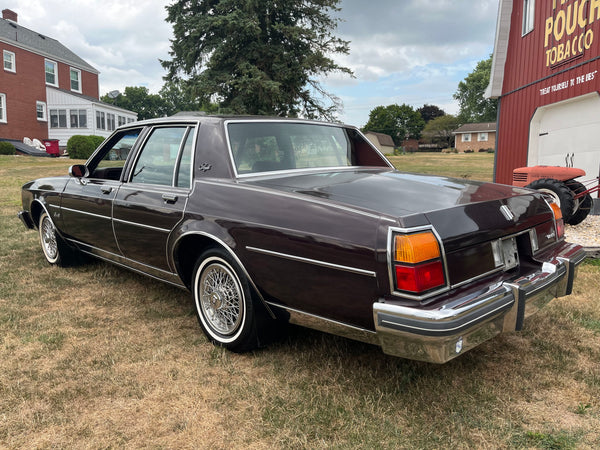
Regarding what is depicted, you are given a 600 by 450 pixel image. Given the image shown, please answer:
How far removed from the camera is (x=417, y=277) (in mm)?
2119

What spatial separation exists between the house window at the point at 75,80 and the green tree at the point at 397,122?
5723 cm

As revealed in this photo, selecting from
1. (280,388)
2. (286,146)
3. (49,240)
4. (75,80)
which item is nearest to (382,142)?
(75,80)

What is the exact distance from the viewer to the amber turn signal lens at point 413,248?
2111 mm

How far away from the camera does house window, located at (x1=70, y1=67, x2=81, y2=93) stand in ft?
103

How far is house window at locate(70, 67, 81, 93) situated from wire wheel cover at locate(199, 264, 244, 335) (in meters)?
33.2

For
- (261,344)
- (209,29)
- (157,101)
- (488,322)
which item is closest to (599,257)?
(488,322)

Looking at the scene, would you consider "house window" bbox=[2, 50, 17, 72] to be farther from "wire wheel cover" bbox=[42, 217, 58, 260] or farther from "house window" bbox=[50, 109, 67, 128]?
"wire wheel cover" bbox=[42, 217, 58, 260]

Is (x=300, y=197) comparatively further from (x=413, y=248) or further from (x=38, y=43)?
(x=38, y=43)

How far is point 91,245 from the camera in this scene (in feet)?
14.1

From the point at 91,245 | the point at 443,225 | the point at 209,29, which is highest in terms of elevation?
the point at 209,29

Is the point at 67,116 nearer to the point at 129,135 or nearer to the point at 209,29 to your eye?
the point at 209,29

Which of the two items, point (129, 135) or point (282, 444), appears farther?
point (129, 135)

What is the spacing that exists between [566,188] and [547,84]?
477 centimetres

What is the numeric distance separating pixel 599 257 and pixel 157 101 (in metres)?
75.6
